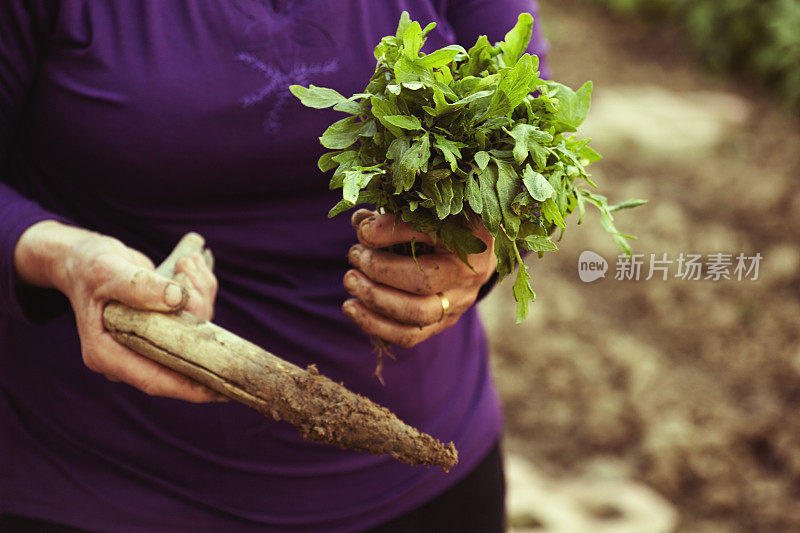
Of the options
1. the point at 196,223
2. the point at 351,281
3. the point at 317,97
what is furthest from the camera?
the point at 196,223

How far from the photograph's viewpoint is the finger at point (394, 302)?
1220 millimetres

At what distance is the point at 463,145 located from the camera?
3.59 feet

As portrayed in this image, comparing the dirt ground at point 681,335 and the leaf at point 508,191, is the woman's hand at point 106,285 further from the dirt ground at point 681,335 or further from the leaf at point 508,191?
the dirt ground at point 681,335

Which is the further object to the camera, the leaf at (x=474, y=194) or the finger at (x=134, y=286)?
the finger at (x=134, y=286)

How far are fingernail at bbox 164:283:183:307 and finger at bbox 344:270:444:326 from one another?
0.28 meters

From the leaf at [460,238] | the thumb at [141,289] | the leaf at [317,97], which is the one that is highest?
the leaf at [317,97]

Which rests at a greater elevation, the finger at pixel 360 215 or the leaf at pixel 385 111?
the leaf at pixel 385 111

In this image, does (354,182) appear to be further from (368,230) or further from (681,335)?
(681,335)

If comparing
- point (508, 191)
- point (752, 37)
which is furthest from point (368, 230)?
point (752, 37)

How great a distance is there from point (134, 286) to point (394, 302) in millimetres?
424

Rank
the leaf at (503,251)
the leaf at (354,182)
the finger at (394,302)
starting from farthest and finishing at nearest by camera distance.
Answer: the finger at (394,302) → the leaf at (503,251) → the leaf at (354,182)

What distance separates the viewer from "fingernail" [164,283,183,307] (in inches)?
46.8

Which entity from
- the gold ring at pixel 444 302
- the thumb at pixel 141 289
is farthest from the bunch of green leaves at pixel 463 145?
the thumb at pixel 141 289

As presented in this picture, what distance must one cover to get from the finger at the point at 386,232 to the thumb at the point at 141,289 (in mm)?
325
